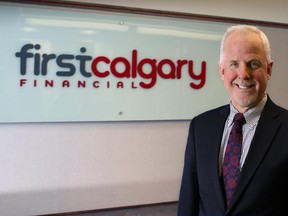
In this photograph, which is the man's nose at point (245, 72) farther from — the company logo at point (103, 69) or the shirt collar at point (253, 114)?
the company logo at point (103, 69)

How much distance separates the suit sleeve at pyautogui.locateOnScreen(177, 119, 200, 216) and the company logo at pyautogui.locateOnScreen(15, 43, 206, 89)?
148 centimetres

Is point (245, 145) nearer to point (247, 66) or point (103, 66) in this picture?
point (247, 66)

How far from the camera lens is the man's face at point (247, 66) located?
3.31 ft

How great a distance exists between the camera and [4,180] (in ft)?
7.78

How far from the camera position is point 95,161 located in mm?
2584

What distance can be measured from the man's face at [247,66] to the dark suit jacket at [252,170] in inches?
3.7

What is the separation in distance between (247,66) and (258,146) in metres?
0.29

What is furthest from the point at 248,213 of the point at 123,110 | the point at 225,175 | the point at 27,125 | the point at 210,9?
the point at 210,9

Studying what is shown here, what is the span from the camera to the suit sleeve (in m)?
1.20

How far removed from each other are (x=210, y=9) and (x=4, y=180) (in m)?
2.47

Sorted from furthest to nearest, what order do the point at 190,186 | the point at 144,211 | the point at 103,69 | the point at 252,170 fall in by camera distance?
the point at 144,211 < the point at 103,69 < the point at 190,186 < the point at 252,170

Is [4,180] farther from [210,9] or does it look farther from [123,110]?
[210,9]

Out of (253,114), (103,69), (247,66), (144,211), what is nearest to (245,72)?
(247,66)

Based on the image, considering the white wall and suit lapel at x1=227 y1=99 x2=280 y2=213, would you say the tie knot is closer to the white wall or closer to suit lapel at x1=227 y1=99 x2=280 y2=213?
suit lapel at x1=227 y1=99 x2=280 y2=213
